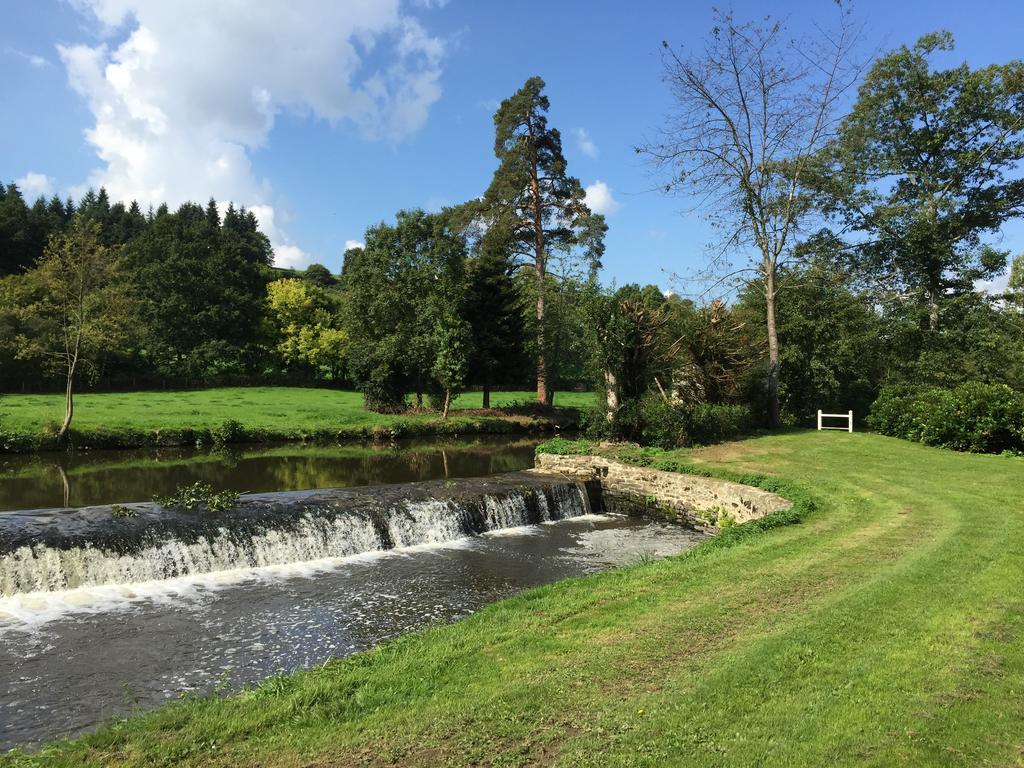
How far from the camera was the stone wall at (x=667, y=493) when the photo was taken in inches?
576

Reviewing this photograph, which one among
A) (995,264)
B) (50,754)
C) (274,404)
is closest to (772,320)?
(995,264)

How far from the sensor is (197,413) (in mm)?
30219

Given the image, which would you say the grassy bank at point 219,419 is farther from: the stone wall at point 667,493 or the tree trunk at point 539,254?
the stone wall at point 667,493

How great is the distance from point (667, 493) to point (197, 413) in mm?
23799

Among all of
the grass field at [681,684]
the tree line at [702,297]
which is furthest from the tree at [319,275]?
the grass field at [681,684]

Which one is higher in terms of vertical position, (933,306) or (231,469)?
(933,306)

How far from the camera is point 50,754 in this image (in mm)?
4266

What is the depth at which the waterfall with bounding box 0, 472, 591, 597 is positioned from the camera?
1027cm

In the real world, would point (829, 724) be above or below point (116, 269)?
below

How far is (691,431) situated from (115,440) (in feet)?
71.6

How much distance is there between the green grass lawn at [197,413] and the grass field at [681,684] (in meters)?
23.5

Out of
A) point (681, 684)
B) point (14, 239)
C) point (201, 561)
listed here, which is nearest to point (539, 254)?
point (201, 561)

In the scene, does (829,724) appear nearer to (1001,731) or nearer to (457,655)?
(1001,731)

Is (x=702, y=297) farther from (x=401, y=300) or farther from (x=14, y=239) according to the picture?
(x=14, y=239)
